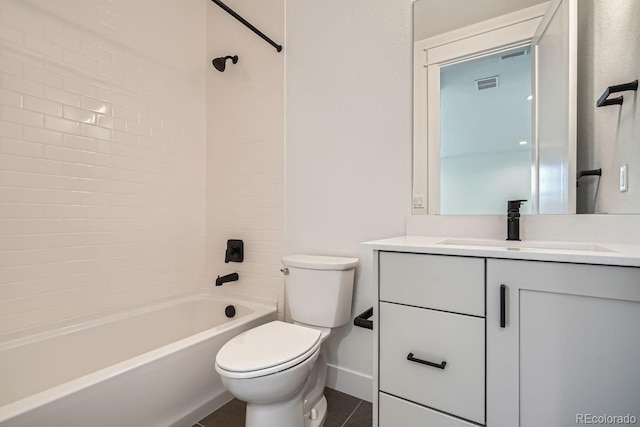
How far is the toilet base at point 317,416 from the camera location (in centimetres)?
136

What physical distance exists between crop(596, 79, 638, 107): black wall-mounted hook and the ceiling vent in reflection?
0.38 metres

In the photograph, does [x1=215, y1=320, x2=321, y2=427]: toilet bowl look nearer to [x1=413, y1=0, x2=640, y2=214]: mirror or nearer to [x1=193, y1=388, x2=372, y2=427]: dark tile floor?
[x1=193, y1=388, x2=372, y2=427]: dark tile floor

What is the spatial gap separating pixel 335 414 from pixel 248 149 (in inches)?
65.5

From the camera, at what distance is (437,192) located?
1447 millimetres

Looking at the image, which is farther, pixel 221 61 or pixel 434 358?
pixel 221 61

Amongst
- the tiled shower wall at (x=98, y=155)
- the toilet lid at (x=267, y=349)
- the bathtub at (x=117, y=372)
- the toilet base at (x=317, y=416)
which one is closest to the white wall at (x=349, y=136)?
the toilet base at (x=317, y=416)

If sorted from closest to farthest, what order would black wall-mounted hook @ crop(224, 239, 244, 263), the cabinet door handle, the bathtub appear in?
the cabinet door handle < the bathtub < black wall-mounted hook @ crop(224, 239, 244, 263)

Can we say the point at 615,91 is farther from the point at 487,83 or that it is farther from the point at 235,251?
the point at 235,251

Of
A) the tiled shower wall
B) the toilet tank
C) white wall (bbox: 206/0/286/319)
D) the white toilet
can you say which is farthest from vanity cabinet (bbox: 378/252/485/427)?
the tiled shower wall

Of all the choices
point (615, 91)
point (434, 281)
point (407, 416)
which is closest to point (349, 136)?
point (434, 281)

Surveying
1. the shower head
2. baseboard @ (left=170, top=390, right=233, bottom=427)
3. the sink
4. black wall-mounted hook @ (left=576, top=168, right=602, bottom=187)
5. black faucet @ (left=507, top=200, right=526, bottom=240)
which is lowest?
baseboard @ (left=170, top=390, right=233, bottom=427)

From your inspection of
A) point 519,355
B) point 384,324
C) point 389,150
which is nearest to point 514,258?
point 519,355

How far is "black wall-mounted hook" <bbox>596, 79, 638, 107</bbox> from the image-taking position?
1042 millimetres

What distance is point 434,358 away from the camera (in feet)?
3.16
